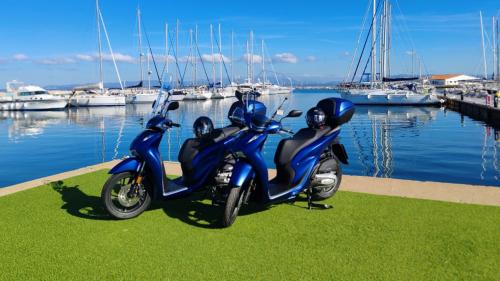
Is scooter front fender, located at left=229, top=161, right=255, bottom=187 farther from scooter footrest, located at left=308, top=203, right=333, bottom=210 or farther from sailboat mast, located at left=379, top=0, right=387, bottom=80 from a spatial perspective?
sailboat mast, located at left=379, top=0, right=387, bottom=80

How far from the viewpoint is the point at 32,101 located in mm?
47656

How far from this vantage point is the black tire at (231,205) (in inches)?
172

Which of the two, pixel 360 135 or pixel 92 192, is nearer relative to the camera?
pixel 92 192

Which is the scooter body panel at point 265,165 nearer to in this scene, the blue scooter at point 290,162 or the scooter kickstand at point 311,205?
the blue scooter at point 290,162

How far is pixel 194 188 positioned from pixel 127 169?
0.81m

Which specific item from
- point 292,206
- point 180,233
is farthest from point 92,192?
point 292,206

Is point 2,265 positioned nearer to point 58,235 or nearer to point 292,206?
point 58,235

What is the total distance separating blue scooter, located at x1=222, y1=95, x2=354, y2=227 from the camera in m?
4.50

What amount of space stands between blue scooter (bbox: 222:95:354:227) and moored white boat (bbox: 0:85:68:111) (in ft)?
158

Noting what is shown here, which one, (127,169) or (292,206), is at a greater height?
(127,169)

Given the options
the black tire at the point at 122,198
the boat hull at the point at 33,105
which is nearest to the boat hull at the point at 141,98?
the boat hull at the point at 33,105

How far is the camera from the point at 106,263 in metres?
3.71

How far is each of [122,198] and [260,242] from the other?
1.72 metres

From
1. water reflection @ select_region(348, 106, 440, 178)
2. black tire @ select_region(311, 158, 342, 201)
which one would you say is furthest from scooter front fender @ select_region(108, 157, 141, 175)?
water reflection @ select_region(348, 106, 440, 178)
